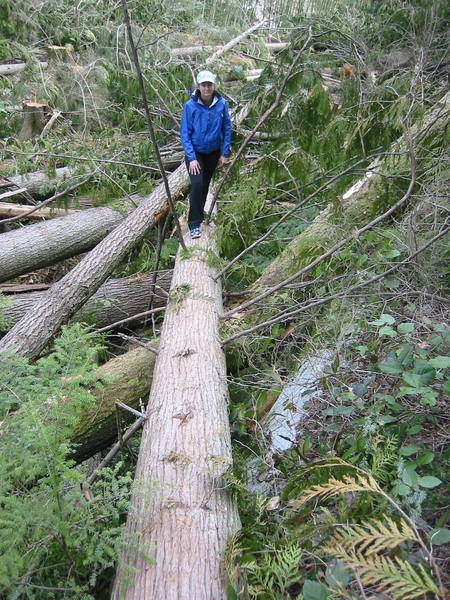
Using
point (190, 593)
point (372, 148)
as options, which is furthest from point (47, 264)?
point (190, 593)

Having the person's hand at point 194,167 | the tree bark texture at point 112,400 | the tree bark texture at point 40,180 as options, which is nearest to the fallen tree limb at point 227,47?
the tree bark texture at point 40,180

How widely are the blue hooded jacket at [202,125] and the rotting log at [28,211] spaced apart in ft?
6.70

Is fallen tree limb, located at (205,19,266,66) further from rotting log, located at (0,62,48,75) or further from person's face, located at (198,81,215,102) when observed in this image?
person's face, located at (198,81,215,102)

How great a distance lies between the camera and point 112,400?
3.36m

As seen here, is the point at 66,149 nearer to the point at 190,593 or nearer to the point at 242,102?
the point at 242,102

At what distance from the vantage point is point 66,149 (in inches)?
256

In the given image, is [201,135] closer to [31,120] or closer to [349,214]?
[349,214]

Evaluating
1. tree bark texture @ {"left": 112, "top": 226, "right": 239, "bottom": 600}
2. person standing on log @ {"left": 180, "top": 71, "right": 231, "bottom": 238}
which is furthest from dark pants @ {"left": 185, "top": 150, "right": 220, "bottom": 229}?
tree bark texture @ {"left": 112, "top": 226, "right": 239, "bottom": 600}

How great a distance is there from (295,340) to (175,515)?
186cm

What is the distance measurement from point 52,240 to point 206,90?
7.41ft

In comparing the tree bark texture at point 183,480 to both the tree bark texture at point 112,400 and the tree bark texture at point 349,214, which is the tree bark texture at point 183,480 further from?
the tree bark texture at point 349,214

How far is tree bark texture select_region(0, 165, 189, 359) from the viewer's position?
3783 millimetres

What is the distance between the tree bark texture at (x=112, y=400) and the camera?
124 inches

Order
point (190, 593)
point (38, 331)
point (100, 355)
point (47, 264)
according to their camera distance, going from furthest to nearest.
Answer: point (47, 264) → point (100, 355) → point (38, 331) → point (190, 593)
